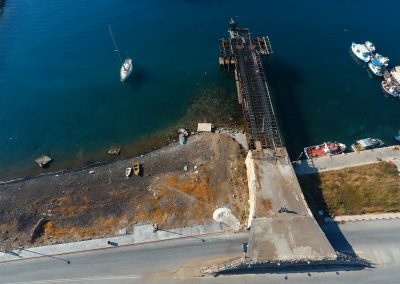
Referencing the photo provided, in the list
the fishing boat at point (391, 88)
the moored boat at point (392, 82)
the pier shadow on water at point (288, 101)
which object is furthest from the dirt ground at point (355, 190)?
the moored boat at point (392, 82)

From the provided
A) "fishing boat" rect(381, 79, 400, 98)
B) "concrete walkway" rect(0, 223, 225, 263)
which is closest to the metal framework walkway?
"concrete walkway" rect(0, 223, 225, 263)

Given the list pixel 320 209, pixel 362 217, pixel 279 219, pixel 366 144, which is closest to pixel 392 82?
pixel 366 144

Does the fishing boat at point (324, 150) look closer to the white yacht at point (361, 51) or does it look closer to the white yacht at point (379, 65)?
the white yacht at point (379, 65)

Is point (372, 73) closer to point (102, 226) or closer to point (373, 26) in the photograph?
point (373, 26)

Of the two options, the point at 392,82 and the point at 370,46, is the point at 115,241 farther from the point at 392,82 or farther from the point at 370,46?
the point at 370,46

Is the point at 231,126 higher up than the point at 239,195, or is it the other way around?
the point at 231,126


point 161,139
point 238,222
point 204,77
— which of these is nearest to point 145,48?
point 204,77
